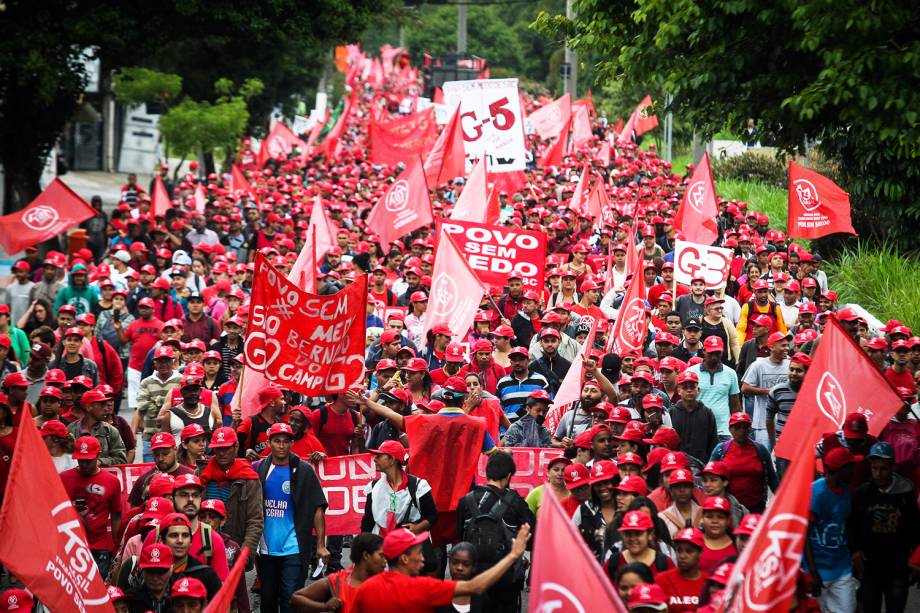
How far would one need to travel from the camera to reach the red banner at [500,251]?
1570 centimetres

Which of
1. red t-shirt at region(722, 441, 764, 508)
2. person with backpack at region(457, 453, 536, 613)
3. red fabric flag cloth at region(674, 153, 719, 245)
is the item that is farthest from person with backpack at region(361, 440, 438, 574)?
red fabric flag cloth at region(674, 153, 719, 245)

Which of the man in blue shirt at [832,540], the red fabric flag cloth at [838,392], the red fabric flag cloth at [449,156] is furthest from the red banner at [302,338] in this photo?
the red fabric flag cloth at [449,156]

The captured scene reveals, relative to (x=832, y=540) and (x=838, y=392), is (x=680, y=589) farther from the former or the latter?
(x=838, y=392)

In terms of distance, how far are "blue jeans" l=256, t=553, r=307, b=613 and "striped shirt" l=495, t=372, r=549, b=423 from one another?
288 cm

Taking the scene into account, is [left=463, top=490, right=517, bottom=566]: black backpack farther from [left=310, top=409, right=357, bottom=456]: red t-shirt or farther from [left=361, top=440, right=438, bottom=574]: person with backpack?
[left=310, top=409, right=357, bottom=456]: red t-shirt

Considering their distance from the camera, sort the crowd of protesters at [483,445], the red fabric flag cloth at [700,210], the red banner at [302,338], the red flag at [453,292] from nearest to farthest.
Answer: the crowd of protesters at [483,445] < the red banner at [302,338] < the red flag at [453,292] < the red fabric flag cloth at [700,210]

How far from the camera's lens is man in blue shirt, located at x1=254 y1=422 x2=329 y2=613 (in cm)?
928

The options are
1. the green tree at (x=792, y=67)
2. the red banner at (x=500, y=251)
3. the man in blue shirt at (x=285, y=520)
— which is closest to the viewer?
the man in blue shirt at (x=285, y=520)

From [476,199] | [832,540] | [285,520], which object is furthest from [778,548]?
[476,199]

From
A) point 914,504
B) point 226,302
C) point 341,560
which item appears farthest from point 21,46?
point 914,504

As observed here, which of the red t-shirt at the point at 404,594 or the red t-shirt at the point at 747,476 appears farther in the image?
the red t-shirt at the point at 747,476

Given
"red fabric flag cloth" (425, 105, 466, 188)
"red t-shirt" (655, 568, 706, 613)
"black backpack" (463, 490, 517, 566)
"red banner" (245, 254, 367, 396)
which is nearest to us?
"red t-shirt" (655, 568, 706, 613)

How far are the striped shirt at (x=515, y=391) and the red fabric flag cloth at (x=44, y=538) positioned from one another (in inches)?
195

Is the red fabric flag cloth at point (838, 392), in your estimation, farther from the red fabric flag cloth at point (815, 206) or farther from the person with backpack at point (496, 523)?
the red fabric flag cloth at point (815, 206)
